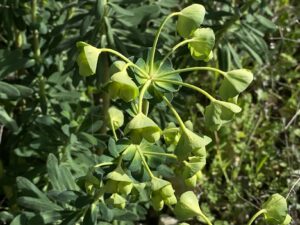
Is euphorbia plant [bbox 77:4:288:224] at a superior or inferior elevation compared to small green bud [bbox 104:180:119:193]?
superior

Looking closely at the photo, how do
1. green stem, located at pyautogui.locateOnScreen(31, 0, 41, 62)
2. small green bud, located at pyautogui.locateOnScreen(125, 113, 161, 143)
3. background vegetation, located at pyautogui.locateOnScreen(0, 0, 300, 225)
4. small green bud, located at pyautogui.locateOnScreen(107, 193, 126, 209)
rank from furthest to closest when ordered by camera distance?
1. green stem, located at pyautogui.locateOnScreen(31, 0, 41, 62)
2. background vegetation, located at pyautogui.locateOnScreen(0, 0, 300, 225)
3. small green bud, located at pyautogui.locateOnScreen(107, 193, 126, 209)
4. small green bud, located at pyautogui.locateOnScreen(125, 113, 161, 143)

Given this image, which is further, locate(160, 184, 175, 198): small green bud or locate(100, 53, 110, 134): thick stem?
locate(100, 53, 110, 134): thick stem

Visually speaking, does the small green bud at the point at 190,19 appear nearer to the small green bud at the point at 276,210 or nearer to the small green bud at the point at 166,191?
the small green bud at the point at 166,191

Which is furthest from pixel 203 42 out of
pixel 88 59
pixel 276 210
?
pixel 276 210

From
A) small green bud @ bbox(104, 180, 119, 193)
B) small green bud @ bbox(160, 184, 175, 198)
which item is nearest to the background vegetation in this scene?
small green bud @ bbox(104, 180, 119, 193)

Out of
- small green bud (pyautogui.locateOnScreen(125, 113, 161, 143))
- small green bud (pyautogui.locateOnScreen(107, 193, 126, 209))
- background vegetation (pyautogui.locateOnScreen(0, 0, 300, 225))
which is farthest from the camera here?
background vegetation (pyautogui.locateOnScreen(0, 0, 300, 225))

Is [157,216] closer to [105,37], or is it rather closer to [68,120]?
[68,120]

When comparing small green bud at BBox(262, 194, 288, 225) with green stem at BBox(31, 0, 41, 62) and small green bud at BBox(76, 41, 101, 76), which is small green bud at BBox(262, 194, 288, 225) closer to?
small green bud at BBox(76, 41, 101, 76)
